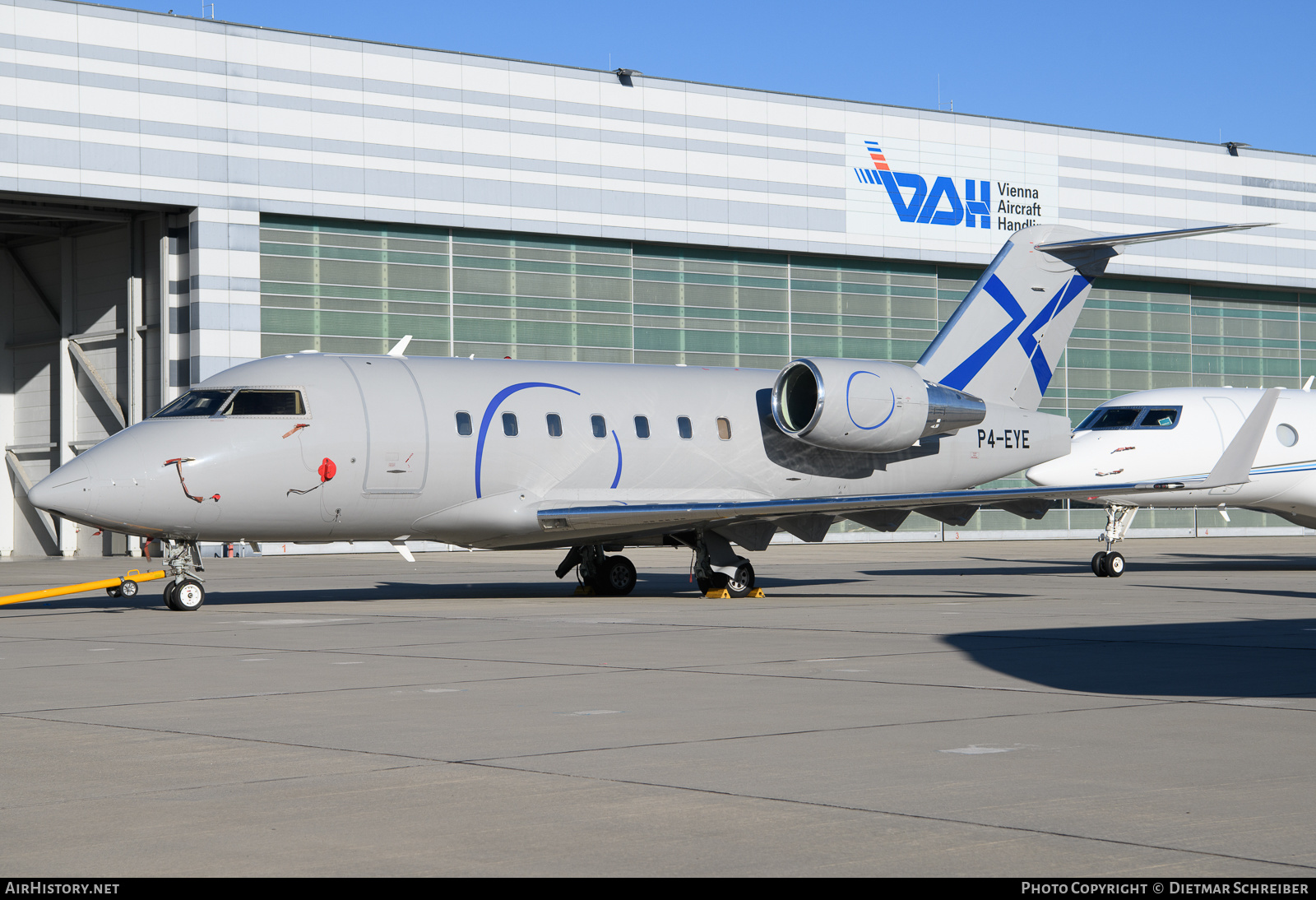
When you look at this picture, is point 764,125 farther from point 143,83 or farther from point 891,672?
point 891,672

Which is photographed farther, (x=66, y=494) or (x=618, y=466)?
(x=618, y=466)

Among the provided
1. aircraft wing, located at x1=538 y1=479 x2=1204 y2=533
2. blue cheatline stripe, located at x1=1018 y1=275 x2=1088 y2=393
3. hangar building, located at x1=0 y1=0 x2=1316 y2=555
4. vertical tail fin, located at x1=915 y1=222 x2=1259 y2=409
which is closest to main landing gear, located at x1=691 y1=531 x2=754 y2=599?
aircraft wing, located at x1=538 y1=479 x2=1204 y2=533

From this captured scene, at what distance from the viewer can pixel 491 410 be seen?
19875 millimetres

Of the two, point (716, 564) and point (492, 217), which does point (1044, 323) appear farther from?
point (492, 217)

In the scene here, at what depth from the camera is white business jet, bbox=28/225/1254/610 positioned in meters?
17.9

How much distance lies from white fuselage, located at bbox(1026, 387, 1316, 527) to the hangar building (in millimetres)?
20379

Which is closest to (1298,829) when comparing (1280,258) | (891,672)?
(891,672)

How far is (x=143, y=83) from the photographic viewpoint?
36.9 meters

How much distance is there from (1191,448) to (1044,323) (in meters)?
4.64

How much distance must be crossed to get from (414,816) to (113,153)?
34426 mm

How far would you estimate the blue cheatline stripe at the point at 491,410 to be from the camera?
19484 mm

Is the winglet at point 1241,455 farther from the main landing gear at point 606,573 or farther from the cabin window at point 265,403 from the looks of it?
the cabin window at point 265,403

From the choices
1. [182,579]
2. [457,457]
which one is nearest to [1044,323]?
[457,457]

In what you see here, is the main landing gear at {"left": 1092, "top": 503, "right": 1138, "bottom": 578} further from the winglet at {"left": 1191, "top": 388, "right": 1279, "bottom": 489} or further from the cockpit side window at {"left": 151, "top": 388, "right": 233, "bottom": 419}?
the cockpit side window at {"left": 151, "top": 388, "right": 233, "bottom": 419}
